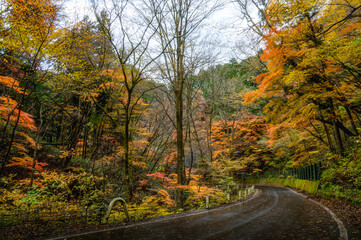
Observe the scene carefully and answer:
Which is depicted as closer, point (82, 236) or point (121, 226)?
point (82, 236)

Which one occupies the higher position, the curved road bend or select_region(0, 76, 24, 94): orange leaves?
select_region(0, 76, 24, 94): orange leaves

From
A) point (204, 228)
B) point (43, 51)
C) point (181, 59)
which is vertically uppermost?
point (181, 59)

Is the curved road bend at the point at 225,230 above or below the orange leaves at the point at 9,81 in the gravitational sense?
below

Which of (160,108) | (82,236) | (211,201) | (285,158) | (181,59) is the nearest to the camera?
(82,236)

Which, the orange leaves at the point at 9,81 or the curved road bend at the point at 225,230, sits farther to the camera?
the orange leaves at the point at 9,81

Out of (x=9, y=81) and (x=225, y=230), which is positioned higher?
(x=9, y=81)

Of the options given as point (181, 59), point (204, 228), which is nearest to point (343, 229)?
point (204, 228)

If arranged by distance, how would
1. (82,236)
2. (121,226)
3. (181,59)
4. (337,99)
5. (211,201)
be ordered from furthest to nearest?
(211,201) < (181,59) < (337,99) < (121,226) < (82,236)

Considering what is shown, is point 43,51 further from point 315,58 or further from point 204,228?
point 315,58

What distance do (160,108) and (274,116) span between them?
41.4 ft

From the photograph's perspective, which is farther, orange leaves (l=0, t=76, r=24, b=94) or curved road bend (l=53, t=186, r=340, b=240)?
orange leaves (l=0, t=76, r=24, b=94)

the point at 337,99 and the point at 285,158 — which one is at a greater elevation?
the point at 337,99

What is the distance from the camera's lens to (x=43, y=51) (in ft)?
31.0

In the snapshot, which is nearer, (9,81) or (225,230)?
(225,230)
